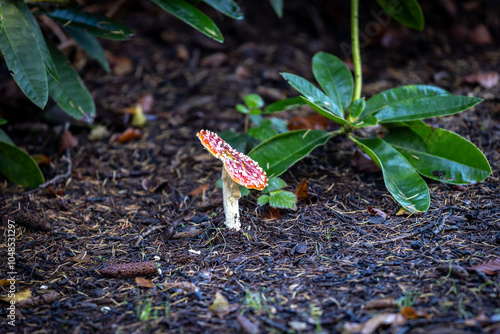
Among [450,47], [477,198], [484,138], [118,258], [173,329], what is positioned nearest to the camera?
[173,329]

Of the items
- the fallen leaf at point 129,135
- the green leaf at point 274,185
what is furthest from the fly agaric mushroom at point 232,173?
the fallen leaf at point 129,135

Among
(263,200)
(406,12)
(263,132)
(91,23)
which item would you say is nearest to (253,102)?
(263,132)

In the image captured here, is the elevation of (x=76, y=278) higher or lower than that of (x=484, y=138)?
lower

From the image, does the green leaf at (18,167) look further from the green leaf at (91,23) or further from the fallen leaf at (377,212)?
the fallen leaf at (377,212)

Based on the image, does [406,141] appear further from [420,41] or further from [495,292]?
[420,41]

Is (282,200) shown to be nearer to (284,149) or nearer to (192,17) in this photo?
(284,149)

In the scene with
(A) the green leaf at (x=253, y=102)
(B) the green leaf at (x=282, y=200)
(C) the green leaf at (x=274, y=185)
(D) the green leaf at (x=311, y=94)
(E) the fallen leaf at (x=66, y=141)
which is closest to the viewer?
(B) the green leaf at (x=282, y=200)

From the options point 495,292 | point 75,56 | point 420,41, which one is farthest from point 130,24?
point 495,292
